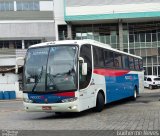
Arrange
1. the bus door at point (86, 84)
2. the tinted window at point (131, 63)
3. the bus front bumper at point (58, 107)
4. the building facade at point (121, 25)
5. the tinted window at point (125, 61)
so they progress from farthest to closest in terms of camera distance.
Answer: the building facade at point (121, 25) < the tinted window at point (131, 63) < the tinted window at point (125, 61) < the bus door at point (86, 84) < the bus front bumper at point (58, 107)

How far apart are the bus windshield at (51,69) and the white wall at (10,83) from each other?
2693 cm

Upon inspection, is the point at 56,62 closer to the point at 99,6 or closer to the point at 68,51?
the point at 68,51

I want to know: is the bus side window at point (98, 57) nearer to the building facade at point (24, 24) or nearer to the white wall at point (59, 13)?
the white wall at point (59, 13)

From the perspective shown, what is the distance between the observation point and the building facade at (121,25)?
184 feet

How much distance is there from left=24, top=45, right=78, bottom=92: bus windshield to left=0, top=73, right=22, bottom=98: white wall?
26933 mm

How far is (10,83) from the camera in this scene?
142 ft

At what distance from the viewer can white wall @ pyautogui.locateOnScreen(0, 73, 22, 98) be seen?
42.5 metres

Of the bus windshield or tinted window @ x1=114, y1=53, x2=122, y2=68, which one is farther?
tinted window @ x1=114, y1=53, x2=122, y2=68

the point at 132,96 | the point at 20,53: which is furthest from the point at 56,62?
the point at 20,53

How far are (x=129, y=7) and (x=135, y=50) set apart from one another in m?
6.63

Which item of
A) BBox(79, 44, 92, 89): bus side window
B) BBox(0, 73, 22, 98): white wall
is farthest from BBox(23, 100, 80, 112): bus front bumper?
BBox(0, 73, 22, 98): white wall

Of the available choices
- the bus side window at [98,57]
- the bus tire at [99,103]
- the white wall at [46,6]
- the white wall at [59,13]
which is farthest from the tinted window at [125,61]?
the white wall at [46,6]

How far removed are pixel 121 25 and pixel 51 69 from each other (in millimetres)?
44265

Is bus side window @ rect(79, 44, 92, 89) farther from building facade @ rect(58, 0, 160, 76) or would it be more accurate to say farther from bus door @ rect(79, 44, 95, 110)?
building facade @ rect(58, 0, 160, 76)
